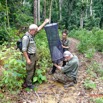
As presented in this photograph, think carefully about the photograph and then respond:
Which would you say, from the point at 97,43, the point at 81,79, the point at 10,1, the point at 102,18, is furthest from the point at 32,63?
the point at 102,18

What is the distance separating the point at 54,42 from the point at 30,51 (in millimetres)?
1092

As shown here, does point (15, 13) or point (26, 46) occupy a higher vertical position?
point (15, 13)

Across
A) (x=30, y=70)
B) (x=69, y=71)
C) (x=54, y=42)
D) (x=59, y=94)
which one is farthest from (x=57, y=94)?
(x=54, y=42)

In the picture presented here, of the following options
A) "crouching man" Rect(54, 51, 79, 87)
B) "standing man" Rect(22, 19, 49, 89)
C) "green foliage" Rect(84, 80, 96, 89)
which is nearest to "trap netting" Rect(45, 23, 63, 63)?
"crouching man" Rect(54, 51, 79, 87)

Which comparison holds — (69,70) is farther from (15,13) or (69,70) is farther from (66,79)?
(15,13)

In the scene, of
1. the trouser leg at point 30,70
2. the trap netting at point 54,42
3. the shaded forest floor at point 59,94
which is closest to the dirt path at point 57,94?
the shaded forest floor at point 59,94

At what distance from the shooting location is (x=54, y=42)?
6.23m

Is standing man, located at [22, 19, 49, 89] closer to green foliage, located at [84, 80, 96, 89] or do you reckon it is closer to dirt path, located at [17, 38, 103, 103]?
dirt path, located at [17, 38, 103, 103]

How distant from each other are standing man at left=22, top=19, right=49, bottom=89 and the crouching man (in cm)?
103

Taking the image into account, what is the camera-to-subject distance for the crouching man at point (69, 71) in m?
5.96

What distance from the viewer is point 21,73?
19.4 ft

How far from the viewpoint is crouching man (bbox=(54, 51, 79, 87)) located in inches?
235

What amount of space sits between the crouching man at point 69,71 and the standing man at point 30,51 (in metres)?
1.03

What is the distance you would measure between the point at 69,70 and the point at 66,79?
339 millimetres
